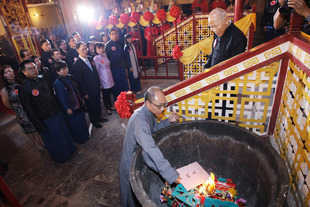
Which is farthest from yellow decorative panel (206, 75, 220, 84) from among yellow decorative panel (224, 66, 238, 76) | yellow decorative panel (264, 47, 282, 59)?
yellow decorative panel (264, 47, 282, 59)

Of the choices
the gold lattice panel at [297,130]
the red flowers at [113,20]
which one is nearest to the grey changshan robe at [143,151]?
the gold lattice panel at [297,130]

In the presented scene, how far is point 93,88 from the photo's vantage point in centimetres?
488

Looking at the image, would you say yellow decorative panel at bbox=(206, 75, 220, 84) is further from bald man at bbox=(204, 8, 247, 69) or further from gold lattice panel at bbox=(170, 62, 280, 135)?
bald man at bbox=(204, 8, 247, 69)

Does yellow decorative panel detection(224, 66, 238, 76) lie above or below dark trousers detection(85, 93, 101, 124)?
above

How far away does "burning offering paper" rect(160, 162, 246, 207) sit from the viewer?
214cm

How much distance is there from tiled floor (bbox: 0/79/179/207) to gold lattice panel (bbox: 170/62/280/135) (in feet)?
6.09

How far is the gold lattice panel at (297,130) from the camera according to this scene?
71.9 inches

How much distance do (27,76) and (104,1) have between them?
Result: 11433 mm

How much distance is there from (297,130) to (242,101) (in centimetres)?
78

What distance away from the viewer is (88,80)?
4777mm

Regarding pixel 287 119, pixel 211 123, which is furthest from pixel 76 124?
pixel 287 119

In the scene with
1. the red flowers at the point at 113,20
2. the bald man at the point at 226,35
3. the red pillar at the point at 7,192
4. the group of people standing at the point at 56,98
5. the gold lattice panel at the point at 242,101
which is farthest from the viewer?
the red flowers at the point at 113,20

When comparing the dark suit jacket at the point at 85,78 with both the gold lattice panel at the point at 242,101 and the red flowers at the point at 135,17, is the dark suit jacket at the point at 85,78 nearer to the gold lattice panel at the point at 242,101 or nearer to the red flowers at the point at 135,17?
the gold lattice panel at the point at 242,101

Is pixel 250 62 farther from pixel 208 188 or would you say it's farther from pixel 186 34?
pixel 186 34
